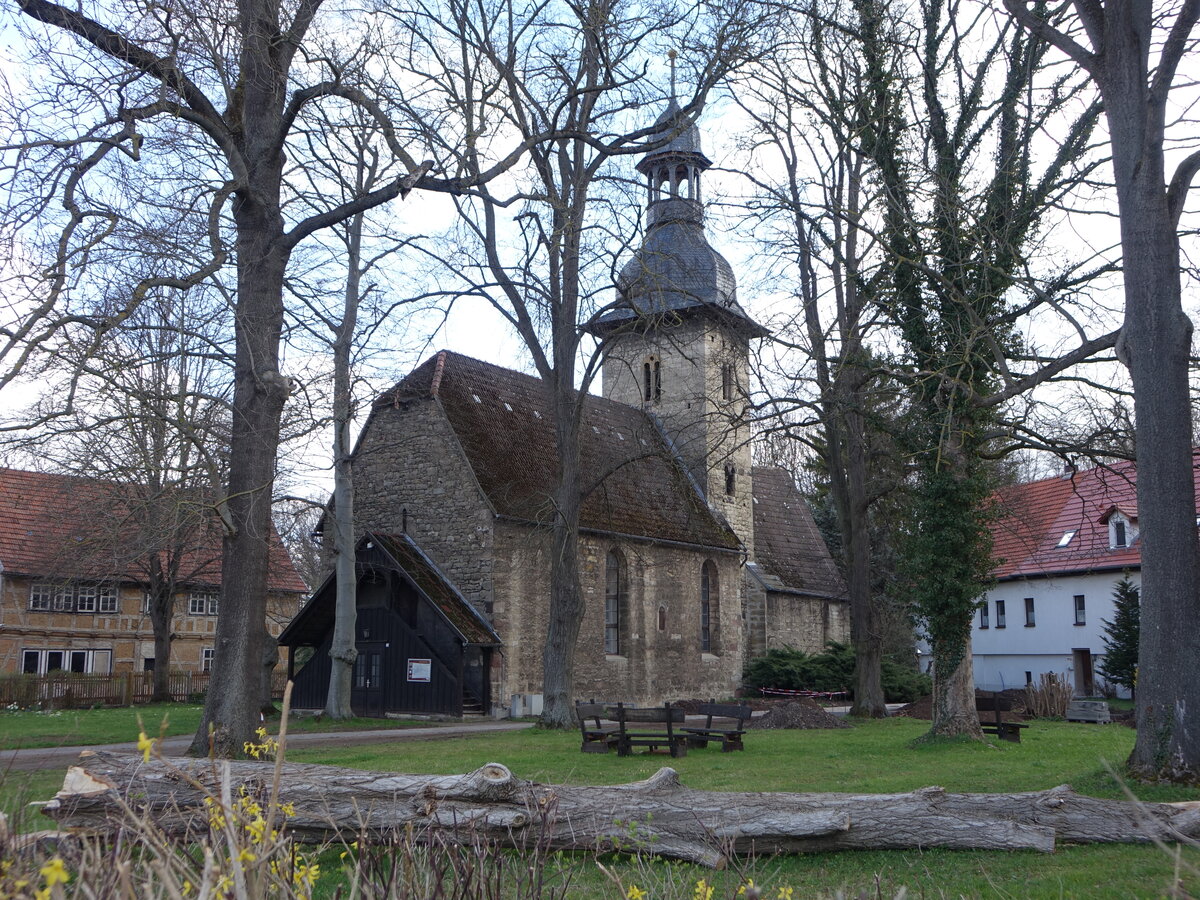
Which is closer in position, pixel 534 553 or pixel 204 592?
pixel 534 553

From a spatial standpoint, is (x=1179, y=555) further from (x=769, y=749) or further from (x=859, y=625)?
(x=859, y=625)

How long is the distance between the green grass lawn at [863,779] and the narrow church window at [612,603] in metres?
9.83

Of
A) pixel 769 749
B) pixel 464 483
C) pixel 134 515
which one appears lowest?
pixel 769 749

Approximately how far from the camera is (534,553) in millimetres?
27266

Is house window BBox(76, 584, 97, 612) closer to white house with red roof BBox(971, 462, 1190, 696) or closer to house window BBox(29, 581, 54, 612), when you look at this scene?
house window BBox(29, 581, 54, 612)

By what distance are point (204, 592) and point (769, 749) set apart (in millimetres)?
24922

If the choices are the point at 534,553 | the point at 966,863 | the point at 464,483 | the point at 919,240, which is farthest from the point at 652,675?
the point at 966,863

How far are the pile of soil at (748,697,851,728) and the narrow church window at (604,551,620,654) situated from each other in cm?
860

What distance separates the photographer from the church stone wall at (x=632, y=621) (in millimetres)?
26562

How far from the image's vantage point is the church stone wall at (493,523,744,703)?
87.1 ft

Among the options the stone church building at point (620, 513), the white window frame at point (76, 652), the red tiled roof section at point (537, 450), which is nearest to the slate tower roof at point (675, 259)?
the stone church building at point (620, 513)

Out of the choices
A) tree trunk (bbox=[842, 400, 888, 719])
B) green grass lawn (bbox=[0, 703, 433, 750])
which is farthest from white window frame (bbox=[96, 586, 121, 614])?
tree trunk (bbox=[842, 400, 888, 719])

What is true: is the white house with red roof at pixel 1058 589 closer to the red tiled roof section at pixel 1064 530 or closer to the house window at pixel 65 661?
the red tiled roof section at pixel 1064 530

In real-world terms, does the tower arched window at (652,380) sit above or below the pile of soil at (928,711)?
above
